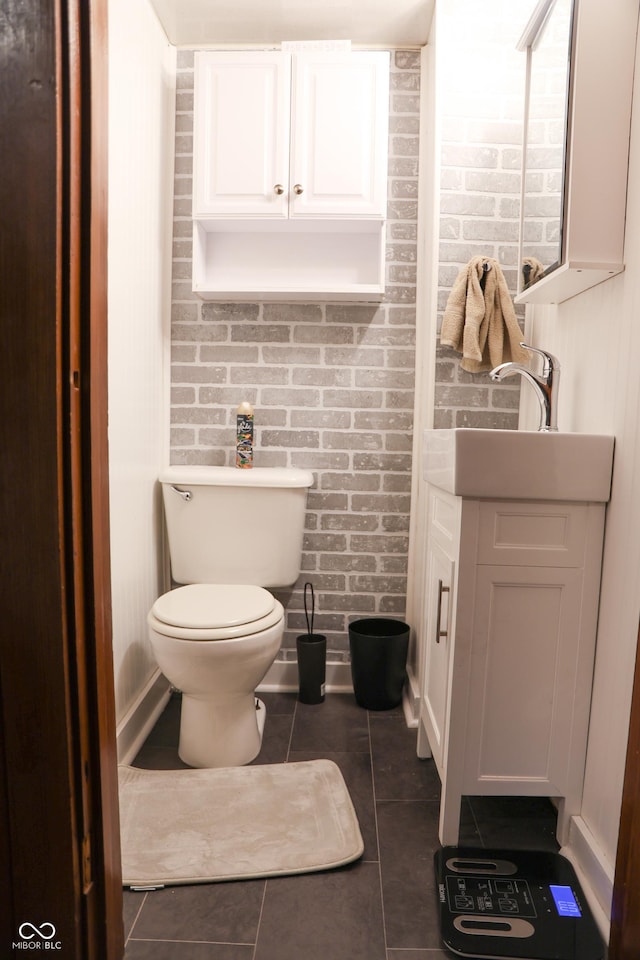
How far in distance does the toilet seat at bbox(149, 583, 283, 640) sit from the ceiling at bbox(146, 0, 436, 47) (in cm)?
187

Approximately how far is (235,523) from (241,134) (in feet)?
4.20

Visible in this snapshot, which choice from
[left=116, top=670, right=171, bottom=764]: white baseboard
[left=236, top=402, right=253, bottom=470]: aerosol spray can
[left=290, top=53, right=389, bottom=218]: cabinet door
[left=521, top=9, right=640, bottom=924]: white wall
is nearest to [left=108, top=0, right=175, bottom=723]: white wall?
[left=116, top=670, right=171, bottom=764]: white baseboard

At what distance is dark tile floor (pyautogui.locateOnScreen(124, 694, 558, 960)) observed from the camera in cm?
118

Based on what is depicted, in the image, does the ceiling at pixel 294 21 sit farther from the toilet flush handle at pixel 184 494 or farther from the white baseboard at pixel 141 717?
the white baseboard at pixel 141 717

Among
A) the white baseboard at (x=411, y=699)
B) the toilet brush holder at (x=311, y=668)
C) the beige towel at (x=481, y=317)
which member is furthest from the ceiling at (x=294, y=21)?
the white baseboard at (x=411, y=699)

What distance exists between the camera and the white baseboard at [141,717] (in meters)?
1.79

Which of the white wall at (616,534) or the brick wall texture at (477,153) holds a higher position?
the brick wall texture at (477,153)

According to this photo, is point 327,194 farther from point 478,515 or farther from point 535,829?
point 535,829

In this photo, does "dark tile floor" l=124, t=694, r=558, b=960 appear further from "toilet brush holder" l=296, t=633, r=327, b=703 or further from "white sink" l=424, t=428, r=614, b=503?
"white sink" l=424, t=428, r=614, b=503

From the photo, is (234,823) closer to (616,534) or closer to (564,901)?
(564,901)

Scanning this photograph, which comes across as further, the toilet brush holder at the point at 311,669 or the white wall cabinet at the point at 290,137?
the toilet brush holder at the point at 311,669

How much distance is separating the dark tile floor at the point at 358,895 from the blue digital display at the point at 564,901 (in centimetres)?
17

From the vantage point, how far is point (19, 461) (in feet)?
2.36

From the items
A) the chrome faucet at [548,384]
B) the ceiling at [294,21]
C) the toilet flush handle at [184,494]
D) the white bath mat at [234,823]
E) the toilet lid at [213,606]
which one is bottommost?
the white bath mat at [234,823]
